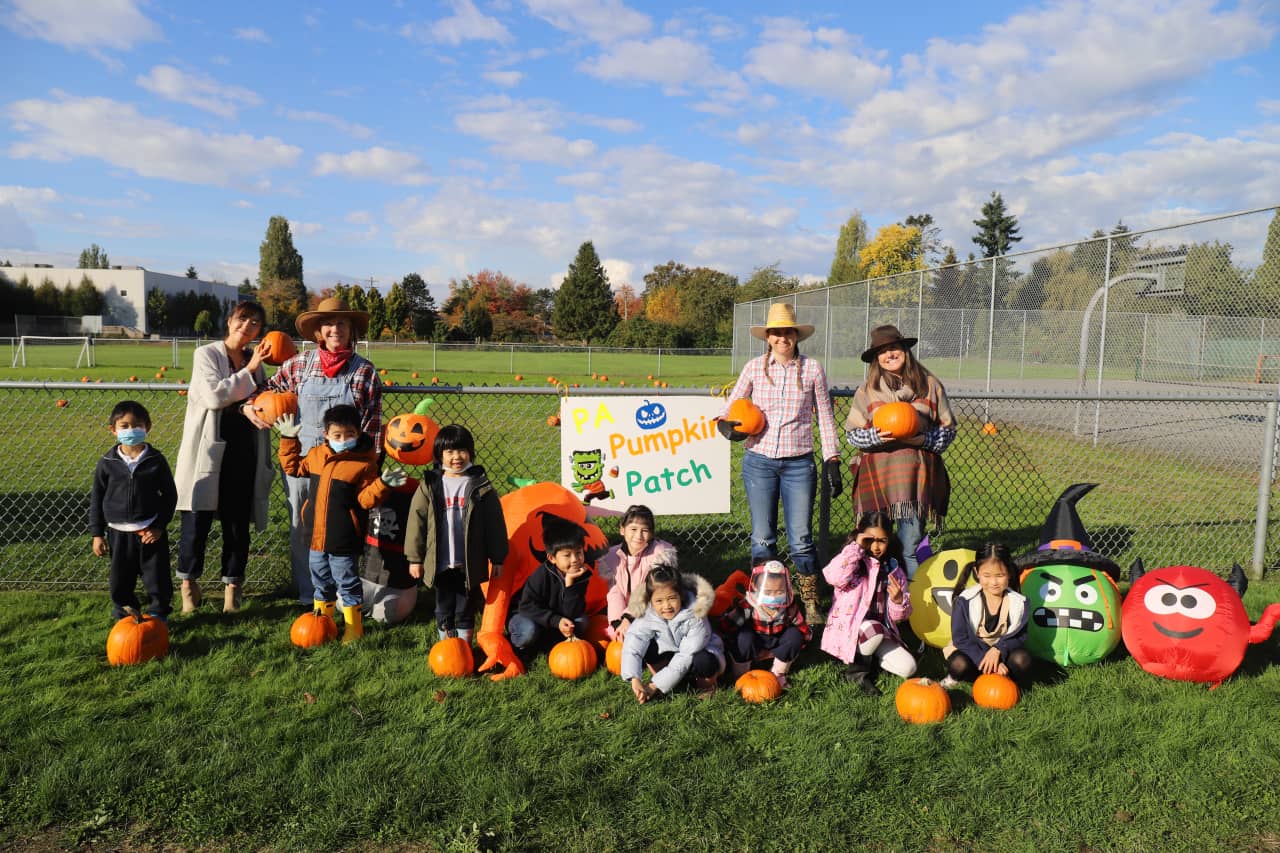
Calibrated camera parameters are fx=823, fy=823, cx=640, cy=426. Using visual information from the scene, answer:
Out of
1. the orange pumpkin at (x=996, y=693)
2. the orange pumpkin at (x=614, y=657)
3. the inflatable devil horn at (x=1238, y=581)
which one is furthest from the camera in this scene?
the inflatable devil horn at (x=1238, y=581)

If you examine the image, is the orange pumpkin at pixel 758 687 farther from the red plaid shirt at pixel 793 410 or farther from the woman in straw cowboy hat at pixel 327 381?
the woman in straw cowboy hat at pixel 327 381

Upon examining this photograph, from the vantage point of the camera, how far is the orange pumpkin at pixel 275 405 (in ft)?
15.1

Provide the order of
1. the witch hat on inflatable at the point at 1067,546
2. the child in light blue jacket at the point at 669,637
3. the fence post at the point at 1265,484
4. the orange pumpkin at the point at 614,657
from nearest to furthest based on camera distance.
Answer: the child in light blue jacket at the point at 669,637
the orange pumpkin at the point at 614,657
the witch hat on inflatable at the point at 1067,546
the fence post at the point at 1265,484

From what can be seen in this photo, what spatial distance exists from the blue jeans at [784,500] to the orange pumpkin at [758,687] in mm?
934

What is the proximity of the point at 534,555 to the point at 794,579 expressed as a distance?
64.8 inches

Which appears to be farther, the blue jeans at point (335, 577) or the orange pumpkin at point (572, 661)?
the blue jeans at point (335, 577)

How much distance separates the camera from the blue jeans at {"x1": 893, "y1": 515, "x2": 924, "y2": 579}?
191 inches

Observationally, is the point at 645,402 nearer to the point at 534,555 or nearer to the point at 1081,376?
the point at 534,555

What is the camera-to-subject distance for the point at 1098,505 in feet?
27.1

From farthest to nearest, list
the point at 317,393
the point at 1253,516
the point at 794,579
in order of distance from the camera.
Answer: the point at 1253,516 → the point at 794,579 → the point at 317,393

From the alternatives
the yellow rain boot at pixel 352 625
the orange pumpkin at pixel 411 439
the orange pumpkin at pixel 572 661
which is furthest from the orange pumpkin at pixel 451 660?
the orange pumpkin at pixel 411 439

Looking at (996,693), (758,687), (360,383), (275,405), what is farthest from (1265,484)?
(275,405)

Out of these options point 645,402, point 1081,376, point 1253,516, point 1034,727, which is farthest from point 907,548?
point 1081,376

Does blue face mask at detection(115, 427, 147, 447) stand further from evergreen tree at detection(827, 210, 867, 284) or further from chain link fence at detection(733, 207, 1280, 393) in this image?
evergreen tree at detection(827, 210, 867, 284)
